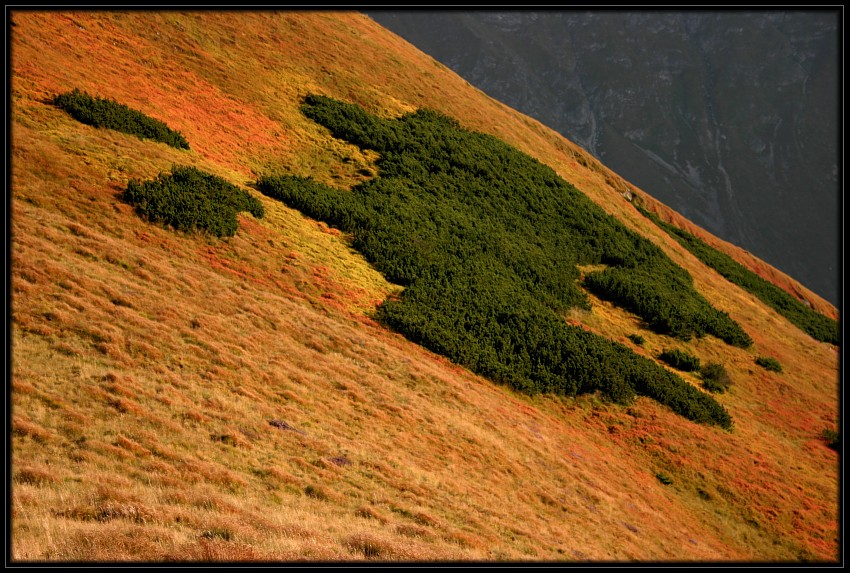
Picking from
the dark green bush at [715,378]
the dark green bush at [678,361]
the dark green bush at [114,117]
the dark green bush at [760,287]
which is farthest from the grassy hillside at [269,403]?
the dark green bush at [760,287]

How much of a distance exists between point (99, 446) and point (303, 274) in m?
12.3

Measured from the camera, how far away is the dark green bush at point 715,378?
27.4 metres

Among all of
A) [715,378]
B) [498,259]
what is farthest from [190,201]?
[715,378]

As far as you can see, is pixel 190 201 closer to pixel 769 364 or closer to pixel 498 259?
pixel 498 259

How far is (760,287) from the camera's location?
51938 millimetres

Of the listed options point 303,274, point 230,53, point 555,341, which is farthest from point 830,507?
point 230,53

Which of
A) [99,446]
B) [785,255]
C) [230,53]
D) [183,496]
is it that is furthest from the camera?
[785,255]

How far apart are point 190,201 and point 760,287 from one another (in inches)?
2183

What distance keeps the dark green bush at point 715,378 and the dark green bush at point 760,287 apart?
83.9 feet

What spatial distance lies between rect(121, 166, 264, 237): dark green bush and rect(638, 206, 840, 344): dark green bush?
45.8m

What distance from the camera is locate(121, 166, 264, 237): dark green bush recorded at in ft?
60.8

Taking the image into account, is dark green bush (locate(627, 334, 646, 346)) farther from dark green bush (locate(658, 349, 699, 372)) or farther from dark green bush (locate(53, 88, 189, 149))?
dark green bush (locate(53, 88, 189, 149))

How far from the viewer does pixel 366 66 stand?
1716 inches

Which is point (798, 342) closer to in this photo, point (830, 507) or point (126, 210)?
point (830, 507)
